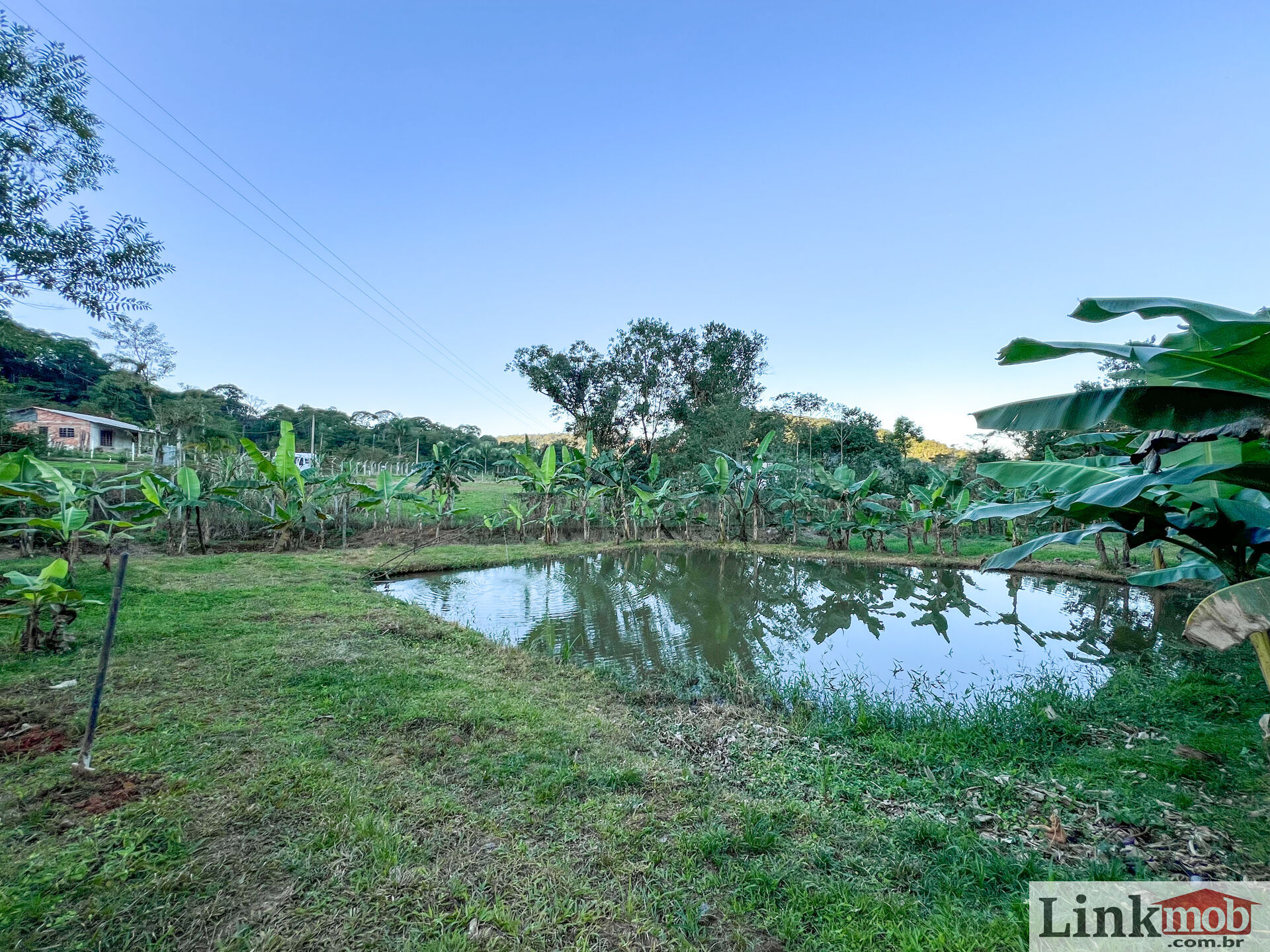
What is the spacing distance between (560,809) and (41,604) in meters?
5.12

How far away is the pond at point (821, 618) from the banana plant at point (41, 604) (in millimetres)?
3712

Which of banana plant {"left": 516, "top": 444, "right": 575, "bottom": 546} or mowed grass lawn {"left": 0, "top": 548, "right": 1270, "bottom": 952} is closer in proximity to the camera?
mowed grass lawn {"left": 0, "top": 548, "right": 1270, "bottom": 952}

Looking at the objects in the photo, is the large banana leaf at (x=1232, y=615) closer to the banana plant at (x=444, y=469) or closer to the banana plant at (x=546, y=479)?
the banana plant at (x=546, y=479)

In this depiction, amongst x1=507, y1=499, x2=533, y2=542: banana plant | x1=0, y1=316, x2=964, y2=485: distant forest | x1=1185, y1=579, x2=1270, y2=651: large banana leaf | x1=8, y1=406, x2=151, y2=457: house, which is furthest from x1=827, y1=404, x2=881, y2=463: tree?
x1=8, y1=406, x2=151, y2=457: house

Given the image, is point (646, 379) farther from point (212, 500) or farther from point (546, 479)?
point (212, 500)

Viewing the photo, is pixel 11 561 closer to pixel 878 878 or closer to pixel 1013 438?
pixel 878 878

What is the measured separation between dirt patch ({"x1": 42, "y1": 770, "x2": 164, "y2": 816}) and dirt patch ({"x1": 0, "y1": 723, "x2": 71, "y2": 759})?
558mm

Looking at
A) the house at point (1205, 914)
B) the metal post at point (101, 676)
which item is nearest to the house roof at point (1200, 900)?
the house at point (1205, 914)

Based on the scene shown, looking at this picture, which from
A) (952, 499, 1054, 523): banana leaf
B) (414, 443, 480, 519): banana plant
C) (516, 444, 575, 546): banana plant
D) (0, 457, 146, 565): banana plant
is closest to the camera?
(952, 499, 1054, 523): banana leaf

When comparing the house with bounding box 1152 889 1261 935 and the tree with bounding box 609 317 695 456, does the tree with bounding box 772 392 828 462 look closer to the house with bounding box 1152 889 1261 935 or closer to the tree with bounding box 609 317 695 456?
the tree with bounding box 609 317 695 456

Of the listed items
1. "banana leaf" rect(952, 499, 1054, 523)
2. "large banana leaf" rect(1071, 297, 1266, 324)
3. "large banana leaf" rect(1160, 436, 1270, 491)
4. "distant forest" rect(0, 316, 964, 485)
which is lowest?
"banana leaf" rect(952, 499, 1054, 523)

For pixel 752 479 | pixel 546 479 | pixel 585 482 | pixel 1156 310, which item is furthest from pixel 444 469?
pixel 1156 310

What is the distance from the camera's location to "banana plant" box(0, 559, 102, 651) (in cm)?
387

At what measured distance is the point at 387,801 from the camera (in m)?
2.49
